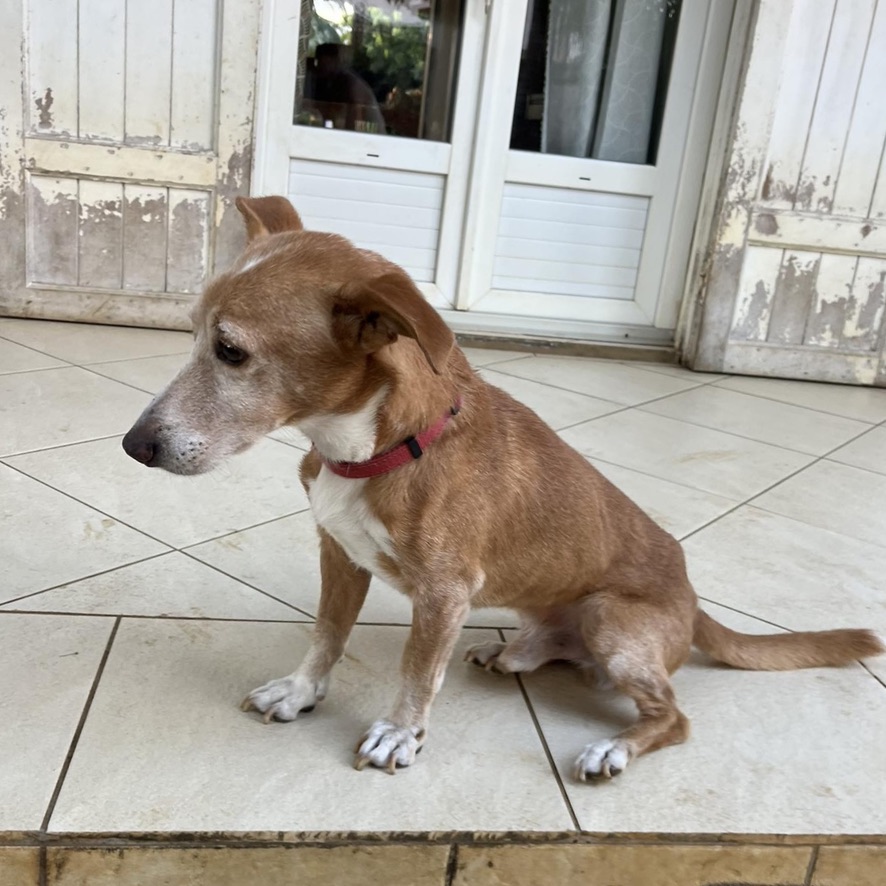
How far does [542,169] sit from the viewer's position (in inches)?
164

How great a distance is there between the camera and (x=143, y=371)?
128 inches

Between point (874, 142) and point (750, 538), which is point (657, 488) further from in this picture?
point (874, 142)

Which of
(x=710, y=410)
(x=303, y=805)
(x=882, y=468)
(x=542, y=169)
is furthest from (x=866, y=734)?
(x=542, y=169)

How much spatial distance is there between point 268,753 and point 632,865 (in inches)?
21.9

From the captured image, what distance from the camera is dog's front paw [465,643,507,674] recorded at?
Result: 1591 millimetres

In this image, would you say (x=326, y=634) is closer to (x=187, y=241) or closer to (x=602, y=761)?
(x=602, y=761)

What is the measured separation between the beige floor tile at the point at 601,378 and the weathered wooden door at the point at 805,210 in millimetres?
384

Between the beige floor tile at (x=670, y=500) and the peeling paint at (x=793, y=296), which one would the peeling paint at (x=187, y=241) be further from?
the peeling paint at (x=793, y=296)

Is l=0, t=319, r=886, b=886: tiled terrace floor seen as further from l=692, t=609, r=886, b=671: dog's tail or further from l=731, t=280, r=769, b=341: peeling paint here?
l=731, t=280, r=769, b=341: peeling paint

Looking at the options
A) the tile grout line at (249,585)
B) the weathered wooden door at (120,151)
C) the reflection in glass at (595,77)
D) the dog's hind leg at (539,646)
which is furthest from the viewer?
the reflection in glass at (595,77)

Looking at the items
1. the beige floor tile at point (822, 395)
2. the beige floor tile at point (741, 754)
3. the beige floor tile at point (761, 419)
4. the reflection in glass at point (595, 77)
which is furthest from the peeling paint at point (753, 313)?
the beige floor tile at point (741, 754)

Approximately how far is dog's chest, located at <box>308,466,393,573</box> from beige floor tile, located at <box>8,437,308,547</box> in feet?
2.46

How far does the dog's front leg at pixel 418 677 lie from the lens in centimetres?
128

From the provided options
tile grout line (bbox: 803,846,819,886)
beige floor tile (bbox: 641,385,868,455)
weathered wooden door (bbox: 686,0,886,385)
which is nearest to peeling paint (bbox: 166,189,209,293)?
beige floor tile (bbox: 641,385,868,455)
